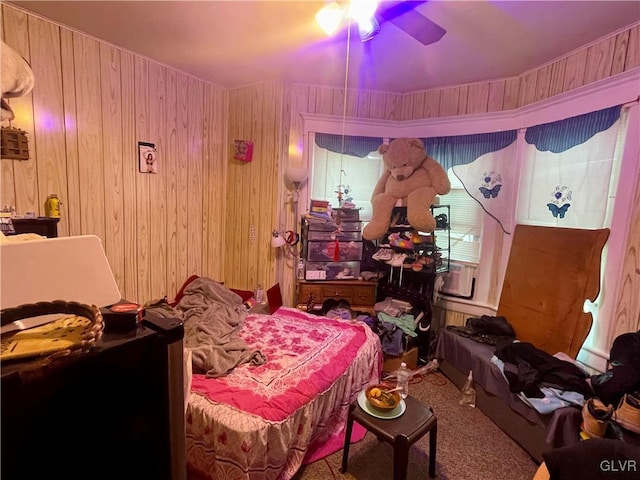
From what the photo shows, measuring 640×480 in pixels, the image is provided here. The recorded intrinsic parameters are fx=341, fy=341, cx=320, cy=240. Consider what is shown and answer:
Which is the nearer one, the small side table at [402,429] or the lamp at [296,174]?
the small side table at [402,429]

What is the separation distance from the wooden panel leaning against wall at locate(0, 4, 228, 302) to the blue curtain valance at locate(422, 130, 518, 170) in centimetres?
205

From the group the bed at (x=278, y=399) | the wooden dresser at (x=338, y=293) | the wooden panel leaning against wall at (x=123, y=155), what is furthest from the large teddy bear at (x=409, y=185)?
the wooden panel leaning against wall at (x=123, y=155)

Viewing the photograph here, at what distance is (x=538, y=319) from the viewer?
247 cm

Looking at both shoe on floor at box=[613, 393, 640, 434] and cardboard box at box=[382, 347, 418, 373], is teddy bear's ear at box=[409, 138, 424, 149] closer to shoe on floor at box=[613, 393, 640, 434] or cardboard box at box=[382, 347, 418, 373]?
cardboard box at box=[382, 347, 418, 373]

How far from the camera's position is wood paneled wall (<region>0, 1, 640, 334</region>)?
2.15m

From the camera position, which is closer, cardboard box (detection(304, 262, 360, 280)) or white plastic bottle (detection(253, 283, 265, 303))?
cardboard box (detection(304, 262, 360, 280))

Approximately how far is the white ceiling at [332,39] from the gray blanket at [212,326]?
1740 mm

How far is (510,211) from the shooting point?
9.34 feet

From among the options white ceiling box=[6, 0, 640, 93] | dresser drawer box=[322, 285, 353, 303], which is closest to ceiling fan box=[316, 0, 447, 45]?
white ceiling box=[6, 0, 640, 93]

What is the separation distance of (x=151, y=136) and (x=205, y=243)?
1083mm

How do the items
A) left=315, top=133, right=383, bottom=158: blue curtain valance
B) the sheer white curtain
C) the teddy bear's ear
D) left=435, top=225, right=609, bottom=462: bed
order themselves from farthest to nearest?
left=315, top=133, right=383, bottom=158: blue curtain valance, the teddy bear's ear, the sheer white curtain, left=435, top=225, right=609, bottom=462: bed

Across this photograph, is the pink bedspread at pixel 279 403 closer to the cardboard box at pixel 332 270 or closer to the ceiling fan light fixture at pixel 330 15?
the cardboard box at pixel 332 270

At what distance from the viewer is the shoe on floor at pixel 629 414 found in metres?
1.52

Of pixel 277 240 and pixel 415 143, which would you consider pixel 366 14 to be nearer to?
pixel 415 143
